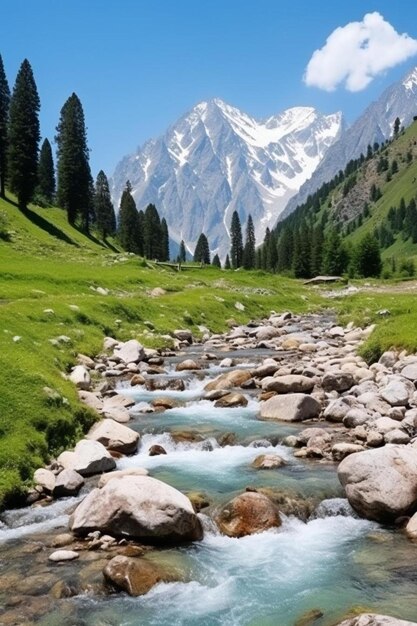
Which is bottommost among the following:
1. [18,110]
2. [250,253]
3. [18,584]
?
[18,584]

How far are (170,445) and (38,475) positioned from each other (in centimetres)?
449

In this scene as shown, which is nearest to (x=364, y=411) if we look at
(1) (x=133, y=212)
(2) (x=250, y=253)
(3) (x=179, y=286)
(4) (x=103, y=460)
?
(4) (x=103, y=460)

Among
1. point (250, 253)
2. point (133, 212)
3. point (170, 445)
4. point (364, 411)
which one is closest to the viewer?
point (170, 445)

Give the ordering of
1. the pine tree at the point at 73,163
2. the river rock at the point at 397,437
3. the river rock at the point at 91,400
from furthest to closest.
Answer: the pine tree at the point at 73,163
the river rock at the point at 91,400
the river rock at the point at 397,437

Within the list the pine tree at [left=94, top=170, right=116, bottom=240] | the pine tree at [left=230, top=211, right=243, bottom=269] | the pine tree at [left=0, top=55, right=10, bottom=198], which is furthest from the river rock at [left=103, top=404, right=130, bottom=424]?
the pine tree at [left=230, top=211, right=243, bottom=269]

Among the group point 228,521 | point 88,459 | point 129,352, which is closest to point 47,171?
point 129,352

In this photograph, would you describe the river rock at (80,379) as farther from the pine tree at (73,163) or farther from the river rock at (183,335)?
the pine tree at (73,163)

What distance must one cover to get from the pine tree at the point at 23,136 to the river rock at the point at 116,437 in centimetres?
7107

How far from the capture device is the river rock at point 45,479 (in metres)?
13.8

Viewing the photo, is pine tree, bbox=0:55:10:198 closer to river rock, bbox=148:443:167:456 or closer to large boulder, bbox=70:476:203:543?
river rock, bbox=148:443:167:456

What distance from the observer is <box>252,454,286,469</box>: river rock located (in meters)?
15.0

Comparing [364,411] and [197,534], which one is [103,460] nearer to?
[197,534]

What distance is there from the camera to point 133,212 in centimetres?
13500

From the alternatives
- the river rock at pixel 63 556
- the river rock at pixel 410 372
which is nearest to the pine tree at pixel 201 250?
the river rock at pixel 410 372
